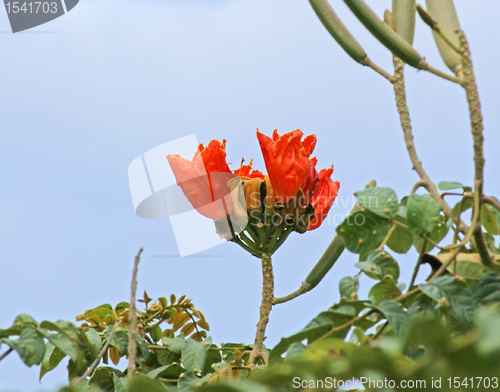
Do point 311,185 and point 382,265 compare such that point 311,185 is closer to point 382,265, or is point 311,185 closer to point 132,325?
point 382,265

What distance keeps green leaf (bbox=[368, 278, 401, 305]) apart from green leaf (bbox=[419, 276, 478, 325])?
0.06m

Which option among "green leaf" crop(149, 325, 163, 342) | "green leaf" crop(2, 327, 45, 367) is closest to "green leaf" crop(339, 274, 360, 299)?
"green leaf" crop(2, 327, 45, 367)

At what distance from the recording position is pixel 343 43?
0.81m

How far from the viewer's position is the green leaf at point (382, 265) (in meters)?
0.69

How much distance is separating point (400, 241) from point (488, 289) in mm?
198

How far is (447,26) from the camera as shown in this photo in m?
0.76

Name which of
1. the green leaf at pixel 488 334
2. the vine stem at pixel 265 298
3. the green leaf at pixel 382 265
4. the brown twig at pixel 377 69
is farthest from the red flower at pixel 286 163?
the green leaf at pixel 488 334

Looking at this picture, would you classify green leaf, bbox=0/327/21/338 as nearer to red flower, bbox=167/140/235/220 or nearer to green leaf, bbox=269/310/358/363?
green leaf, bbox=269/310/358/363

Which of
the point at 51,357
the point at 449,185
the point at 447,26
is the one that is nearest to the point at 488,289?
the point at 449,185

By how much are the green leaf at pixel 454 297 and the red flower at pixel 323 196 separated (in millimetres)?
550

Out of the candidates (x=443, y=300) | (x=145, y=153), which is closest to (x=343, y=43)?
(x=443, y=300)

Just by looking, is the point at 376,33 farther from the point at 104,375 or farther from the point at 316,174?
the point at 104,375

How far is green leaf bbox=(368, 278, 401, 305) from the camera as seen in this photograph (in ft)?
2.19

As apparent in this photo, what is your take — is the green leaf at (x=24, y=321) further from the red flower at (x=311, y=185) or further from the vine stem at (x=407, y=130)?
the red flower at (x=311, y=185)
